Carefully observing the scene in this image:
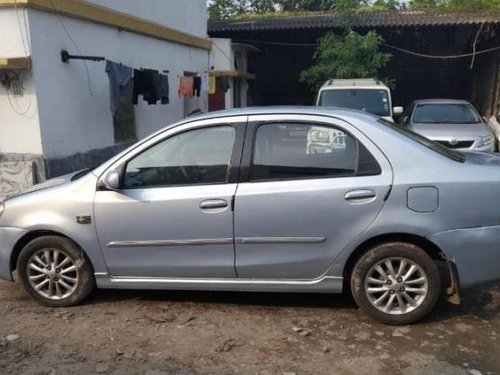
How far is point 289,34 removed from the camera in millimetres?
19672

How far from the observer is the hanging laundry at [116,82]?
920 cm

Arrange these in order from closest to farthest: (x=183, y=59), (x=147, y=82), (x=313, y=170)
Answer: (x=313, y=170)
(x=147, y=82)
(x=183, y=59)

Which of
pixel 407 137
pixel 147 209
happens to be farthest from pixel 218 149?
pixel 407 137

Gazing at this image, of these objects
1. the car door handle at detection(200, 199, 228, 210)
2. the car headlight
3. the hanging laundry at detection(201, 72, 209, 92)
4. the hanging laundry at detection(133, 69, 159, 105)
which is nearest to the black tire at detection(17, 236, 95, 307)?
the car door handle at detection(200, 199, 228, 210)

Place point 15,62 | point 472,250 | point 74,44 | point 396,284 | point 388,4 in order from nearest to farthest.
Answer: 1. point 472,250
2. point 396,284
3. point 15,62
4. point 74,44
5. point 388,4

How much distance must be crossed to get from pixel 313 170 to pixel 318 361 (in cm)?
131

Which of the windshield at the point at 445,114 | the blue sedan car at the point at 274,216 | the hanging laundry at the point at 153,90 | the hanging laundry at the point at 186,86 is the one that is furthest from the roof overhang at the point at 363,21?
the blue sedan car at the point at 274,216

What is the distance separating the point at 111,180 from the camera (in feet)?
13.2

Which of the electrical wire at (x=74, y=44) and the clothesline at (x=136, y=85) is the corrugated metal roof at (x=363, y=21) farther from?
the electrical wire at (x=74, y=44)

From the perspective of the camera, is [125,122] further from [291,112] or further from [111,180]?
[291,112]

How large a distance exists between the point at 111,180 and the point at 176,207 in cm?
53

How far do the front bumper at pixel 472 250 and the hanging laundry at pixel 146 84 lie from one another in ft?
25.7

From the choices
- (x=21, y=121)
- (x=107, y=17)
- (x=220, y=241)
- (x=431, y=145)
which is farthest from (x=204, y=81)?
(x=220, y=241)

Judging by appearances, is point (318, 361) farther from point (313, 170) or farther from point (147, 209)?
point (147, 209)
